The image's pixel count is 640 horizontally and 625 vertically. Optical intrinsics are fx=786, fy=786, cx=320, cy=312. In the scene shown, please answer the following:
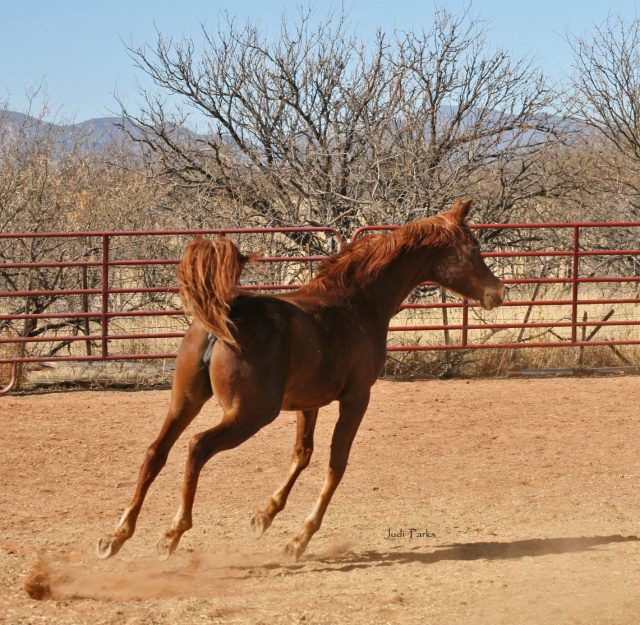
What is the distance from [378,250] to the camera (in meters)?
4.70

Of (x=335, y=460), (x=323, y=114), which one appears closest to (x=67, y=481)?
(x=335, y=460)

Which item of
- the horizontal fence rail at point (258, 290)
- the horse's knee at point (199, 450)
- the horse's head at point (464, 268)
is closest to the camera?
the horse's knee at point (199, 450)

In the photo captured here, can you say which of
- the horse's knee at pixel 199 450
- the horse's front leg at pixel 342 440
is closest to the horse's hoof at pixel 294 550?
the horse's front leg at pixel 342 440

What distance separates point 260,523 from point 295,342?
3.42ft

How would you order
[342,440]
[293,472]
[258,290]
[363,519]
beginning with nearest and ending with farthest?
[342,440] < [293,472] < [363,519] < [258,290]

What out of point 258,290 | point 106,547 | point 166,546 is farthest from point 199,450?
point 258,290

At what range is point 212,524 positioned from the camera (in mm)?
4719

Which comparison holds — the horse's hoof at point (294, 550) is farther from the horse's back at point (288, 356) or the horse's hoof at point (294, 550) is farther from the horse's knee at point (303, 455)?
the horse's back at point (288, 356)

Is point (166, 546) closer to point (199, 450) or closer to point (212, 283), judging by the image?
point (199, 450)

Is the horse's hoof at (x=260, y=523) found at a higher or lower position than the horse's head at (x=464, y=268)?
lower

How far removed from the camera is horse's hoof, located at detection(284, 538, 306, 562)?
4039 mm

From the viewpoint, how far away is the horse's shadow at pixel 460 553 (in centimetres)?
403

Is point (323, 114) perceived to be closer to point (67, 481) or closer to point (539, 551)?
point (67, 481)

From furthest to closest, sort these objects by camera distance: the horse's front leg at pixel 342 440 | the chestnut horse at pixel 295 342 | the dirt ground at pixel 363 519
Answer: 1. the horse's front leg at pixel 342 440
2. the chestnut horse at pixel 295 342
3. the dirt ground at pixel 363 519
